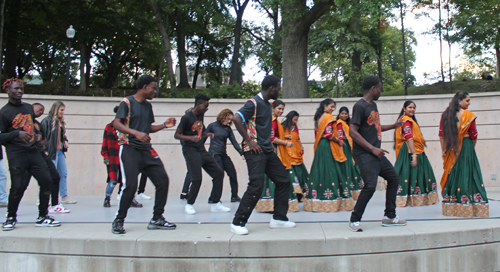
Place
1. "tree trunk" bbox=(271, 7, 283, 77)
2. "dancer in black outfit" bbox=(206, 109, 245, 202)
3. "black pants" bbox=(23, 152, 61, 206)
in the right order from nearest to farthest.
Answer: "black pants" bbox=(23, 152, 61, 206)
"dancer in black outfit" bbox=(206, 109, 245, 202)
"tree trunk" bbox=(271, 7, 283, 77)

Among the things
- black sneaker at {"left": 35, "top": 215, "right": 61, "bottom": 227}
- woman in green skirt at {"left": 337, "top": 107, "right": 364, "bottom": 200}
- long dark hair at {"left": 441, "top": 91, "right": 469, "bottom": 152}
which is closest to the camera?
black sneaker at {"left": 35, "top": 215, "right": 61, "bottom": 227}

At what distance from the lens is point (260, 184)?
4.79 m

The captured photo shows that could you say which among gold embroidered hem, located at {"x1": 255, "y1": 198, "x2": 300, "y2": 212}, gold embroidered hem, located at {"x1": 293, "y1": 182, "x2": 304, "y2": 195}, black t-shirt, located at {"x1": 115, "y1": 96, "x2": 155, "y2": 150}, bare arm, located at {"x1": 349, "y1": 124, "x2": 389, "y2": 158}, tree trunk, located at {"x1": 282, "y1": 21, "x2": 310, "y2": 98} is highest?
tree trunk, located at {"x1": 282, "y1": 21, "x2": 310, "y2": 98}

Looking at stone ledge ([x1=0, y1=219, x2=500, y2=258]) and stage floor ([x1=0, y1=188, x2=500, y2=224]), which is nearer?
stone ledge ([x1=0, y1=219, x2=500, y2=258])

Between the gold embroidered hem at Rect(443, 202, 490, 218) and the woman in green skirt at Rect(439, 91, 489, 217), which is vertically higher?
the woman in green skirt at Rect(439, 91, 489, 217)

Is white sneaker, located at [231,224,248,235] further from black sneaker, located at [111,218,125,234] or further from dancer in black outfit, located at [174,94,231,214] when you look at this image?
dancer in black outfit, located at [174,94,231,214]

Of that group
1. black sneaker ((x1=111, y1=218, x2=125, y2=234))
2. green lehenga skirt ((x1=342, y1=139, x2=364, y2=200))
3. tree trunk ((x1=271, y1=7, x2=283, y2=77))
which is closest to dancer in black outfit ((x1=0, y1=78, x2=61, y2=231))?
black sneaker ((x1=111, y1=218, x2=125, y2=234))

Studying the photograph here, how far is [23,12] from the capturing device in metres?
26.1

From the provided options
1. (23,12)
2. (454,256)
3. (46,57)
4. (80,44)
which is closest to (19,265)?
(454,256)

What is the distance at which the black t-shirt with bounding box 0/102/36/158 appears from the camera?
16.6 feet

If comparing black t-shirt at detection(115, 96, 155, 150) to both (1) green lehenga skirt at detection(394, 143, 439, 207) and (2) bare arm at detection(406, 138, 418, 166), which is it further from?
(1) green lehenga skirt at detection(394, 143, 439, 207)

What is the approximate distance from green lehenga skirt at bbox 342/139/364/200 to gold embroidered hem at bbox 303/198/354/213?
30cm

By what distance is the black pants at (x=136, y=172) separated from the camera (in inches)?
188

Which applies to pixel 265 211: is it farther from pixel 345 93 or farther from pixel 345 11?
pixel 345 93
